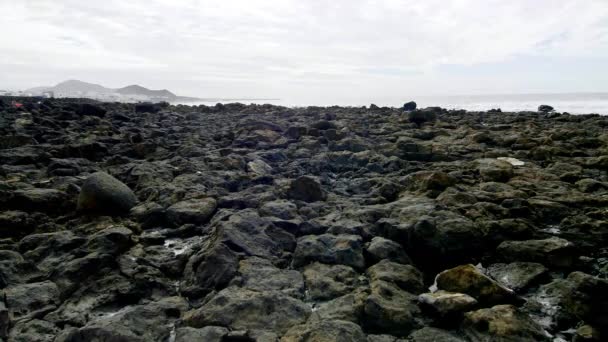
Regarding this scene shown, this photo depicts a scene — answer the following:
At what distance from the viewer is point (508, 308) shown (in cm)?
345

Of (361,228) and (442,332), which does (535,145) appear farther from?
(442,332)

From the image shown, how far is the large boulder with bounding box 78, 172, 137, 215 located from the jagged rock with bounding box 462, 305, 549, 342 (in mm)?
5346

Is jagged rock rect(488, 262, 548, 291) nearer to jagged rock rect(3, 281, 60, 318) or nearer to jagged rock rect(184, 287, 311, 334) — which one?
jagged rock rect(184, 287, 311, 334)

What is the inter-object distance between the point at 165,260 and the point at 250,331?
2.07 meters

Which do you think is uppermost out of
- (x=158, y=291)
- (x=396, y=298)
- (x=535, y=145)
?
(x=535, y=145)

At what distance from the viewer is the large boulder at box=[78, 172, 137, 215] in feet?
20.6

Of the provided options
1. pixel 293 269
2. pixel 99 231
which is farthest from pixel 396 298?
pixel 99 231

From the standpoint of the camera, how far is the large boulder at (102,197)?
627cm

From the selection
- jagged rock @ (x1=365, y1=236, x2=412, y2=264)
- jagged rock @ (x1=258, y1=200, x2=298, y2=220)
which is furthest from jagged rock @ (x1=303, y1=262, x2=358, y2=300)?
jagged rock @ (x1=258, y1=200, x2=298, y2=220)

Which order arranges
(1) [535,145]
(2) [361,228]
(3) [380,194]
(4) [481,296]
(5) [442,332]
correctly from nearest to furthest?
(5) [442,332] → (4) [481,296] → (2) [361,228] → (3) [380,194] → (1) [535,145]

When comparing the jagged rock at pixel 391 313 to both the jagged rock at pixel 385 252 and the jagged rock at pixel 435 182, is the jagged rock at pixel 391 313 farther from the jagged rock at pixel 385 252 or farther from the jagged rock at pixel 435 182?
the jagged rock at pixel 435 182

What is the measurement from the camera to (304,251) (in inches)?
198

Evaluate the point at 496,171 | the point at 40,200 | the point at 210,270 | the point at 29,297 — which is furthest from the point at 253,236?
the point at 496,171

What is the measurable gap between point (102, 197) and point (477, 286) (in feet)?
18.1
